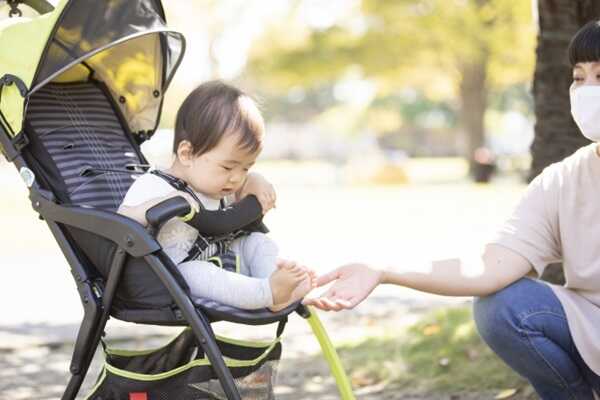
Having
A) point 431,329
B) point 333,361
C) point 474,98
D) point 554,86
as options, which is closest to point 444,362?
point 431,329

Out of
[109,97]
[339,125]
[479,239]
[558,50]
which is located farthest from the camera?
[339,125]

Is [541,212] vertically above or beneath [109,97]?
beneath

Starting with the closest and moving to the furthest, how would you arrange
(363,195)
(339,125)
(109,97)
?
(109,97) < (363,195) < (339,125)

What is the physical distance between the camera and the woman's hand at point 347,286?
2836 mm

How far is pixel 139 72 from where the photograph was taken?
12.4 feet

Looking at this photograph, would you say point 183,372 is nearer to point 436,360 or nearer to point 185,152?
point 185,152

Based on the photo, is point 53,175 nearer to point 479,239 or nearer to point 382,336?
point 382,336

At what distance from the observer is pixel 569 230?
3119 millimetres

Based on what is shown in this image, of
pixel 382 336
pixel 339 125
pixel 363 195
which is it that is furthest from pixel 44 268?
pixel 339 125

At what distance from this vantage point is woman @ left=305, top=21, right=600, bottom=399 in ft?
9.77

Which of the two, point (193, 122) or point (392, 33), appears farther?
point (392, 33)

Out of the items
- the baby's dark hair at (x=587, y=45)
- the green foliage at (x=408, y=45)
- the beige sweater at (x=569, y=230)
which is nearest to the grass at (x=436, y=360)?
the beige sweater at (x=569, y=230)

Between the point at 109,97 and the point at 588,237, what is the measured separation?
1.87 m

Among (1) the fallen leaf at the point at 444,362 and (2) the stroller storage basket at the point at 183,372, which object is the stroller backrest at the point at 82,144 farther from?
(1) the fallen leaf at the point at 444,362
